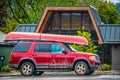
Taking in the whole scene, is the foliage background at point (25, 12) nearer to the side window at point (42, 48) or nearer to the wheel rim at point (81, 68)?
the side window at point (42, 48)

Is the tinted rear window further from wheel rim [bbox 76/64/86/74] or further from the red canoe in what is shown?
wheel rim [bbox 76/64/86/74]

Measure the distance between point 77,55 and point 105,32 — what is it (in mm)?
13077

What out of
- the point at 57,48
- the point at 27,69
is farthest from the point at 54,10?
the point at 27,69

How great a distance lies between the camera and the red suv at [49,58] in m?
22.6

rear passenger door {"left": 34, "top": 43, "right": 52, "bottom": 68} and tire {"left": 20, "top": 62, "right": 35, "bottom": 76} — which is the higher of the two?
rear passenger door {"left": 34, "top": 43, "right": 52, "bottom": 68}

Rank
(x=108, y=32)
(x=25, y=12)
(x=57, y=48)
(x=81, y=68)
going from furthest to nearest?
1. (x=25, y=12)
2. (x=108, y=32)
3. (x=57, y=48)
4. (x=81, y=68)

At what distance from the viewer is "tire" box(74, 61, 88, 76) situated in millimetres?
22578

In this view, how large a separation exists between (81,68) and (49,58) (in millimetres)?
1792

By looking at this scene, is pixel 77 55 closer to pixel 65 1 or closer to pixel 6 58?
pixel 6 58

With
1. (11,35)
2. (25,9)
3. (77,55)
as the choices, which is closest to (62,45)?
(77,55)

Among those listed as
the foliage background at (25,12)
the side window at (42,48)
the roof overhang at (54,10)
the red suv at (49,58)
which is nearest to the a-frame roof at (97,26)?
the roof overhang at (54,10)

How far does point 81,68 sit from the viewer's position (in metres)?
22.6

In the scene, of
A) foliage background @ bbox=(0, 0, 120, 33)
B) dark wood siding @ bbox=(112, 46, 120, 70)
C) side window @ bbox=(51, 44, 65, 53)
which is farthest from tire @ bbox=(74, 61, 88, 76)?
foliage background @ bbox=(0, 0, 120, 33)

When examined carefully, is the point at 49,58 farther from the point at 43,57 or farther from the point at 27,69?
the point at 27,69
